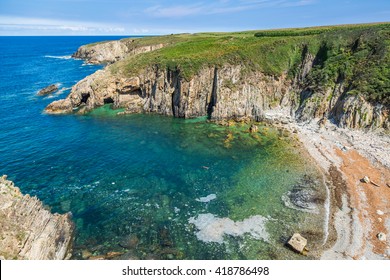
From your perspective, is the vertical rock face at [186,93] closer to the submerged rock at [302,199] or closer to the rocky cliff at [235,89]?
the rocky cliff at [235,89]

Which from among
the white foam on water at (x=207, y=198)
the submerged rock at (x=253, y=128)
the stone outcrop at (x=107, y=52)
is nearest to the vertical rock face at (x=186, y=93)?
the submerged rock at (x=253, y=128)

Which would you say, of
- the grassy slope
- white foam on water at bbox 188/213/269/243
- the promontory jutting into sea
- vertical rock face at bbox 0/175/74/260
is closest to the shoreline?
the promontory jutting into sea

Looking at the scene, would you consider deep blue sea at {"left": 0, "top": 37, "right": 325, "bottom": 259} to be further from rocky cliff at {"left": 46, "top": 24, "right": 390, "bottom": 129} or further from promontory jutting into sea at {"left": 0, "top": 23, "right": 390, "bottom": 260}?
rocky cliff at {"left": 46, "top": 24, "right": 390, "bottom": 129}

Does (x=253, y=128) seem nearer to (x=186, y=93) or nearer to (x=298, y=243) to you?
(x=186, y=93)

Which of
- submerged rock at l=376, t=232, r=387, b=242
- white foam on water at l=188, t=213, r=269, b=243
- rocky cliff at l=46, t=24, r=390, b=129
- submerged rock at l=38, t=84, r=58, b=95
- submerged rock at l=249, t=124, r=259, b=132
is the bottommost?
white foam on water at l=188, t=213, r=269, b=243

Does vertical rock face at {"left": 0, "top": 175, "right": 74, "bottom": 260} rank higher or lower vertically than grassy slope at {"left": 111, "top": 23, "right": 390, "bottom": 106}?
lower

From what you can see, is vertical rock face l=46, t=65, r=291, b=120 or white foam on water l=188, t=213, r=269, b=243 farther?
vertical rock face l=46, t=65, r=291, b=120
